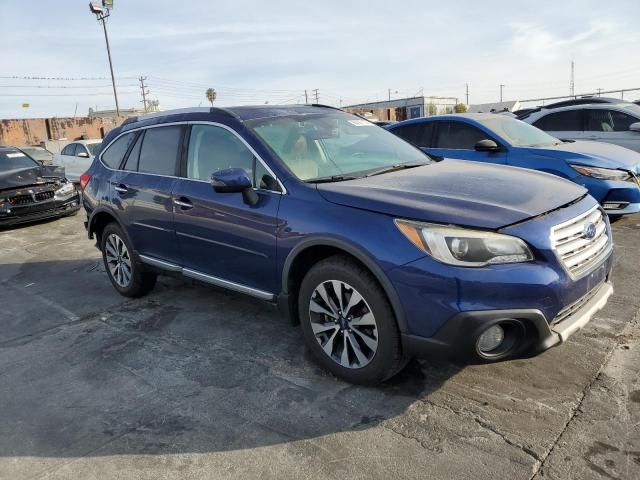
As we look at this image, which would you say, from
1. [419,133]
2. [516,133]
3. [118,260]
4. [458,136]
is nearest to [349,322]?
[118,260]

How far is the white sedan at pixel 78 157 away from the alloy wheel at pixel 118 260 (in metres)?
9.41

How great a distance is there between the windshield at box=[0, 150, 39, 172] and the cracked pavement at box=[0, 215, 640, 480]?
6646 mm

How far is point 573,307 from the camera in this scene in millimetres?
2836

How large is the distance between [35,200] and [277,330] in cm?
715

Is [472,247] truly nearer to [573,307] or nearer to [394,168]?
[573,307]

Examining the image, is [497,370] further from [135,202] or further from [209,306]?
[135,202]

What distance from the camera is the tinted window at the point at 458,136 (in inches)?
273

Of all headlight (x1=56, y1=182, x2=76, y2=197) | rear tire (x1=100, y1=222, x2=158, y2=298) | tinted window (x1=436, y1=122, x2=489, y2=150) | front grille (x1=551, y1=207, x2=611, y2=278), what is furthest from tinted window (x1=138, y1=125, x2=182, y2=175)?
headlight (x1=56, y1=182, x2=76, y2=197)

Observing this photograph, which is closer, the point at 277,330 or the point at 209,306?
the point at 277,330

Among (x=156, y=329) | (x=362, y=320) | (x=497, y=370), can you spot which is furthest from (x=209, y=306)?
(x=497, y=370)

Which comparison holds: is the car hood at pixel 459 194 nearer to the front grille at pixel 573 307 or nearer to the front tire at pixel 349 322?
the front tire at pixel 349 322

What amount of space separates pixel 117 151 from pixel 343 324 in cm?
329

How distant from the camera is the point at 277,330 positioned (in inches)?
165

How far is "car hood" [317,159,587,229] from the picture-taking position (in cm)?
277
